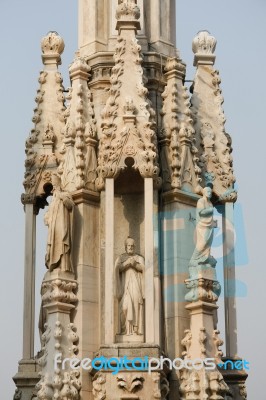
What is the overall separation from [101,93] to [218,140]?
239 centimetres

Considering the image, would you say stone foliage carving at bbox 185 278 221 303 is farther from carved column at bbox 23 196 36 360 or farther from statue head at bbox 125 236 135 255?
carved column at bbox 23 196 36 360

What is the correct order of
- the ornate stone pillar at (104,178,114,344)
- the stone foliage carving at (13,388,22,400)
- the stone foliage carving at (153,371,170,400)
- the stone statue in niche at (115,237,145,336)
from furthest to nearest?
the stone foliage carving at (13,388,22,400)
the stone statue in niche at (115,237,145,336)
the ornate stone pillar at (104,178,114,344)
the stone foliage carving at (153,371,170,400)

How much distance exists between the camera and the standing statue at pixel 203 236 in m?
21.9

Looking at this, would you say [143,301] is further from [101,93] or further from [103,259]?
[101,93]

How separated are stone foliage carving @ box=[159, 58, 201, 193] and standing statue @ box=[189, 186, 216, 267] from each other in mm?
840

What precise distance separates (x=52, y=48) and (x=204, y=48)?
2851 millimetres

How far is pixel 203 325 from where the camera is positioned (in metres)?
21.6

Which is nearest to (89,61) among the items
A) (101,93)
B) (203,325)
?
(101,93)

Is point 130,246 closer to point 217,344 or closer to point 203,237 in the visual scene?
point 203,237

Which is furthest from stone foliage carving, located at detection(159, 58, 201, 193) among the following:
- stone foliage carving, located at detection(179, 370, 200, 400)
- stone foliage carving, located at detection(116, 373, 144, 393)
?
stone foliage carving, located at detection(116, 373, 144, 393)

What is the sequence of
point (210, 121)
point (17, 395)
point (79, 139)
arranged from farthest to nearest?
point (210, 121), point (17, 395), point (79, 139)

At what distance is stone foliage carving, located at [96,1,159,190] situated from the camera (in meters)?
22.1

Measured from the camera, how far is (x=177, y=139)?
22875mm

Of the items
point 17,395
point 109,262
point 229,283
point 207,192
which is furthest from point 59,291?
point 229,283
